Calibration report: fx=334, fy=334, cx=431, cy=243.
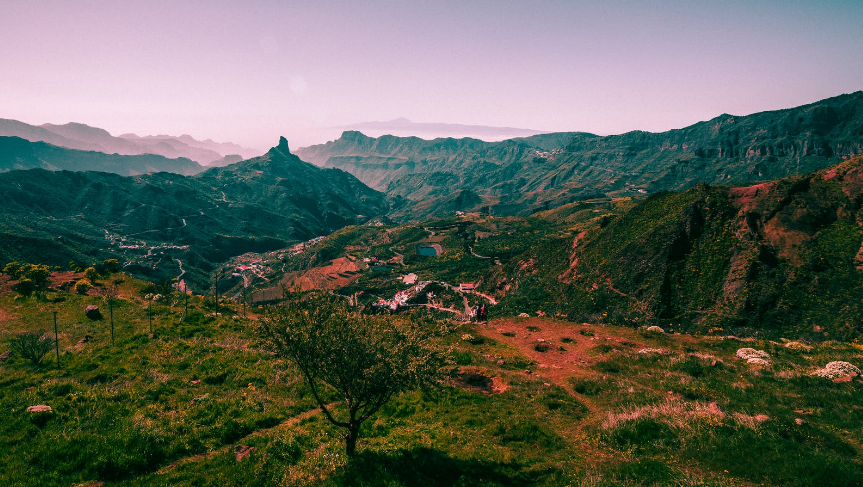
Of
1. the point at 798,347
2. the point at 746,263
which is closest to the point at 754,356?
the point at 798,347

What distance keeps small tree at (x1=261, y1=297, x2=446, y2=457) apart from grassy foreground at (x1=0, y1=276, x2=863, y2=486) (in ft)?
5.68

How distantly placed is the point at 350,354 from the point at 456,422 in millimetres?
10468

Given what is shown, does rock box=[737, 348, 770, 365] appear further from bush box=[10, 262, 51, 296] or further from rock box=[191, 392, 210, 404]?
bush box=[10, 262, 51, 296]

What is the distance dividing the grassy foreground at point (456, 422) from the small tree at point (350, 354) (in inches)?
68.2

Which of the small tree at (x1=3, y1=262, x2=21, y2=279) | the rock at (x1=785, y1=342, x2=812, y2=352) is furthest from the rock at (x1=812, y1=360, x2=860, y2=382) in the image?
the small tree at (x1=3, y1=262, x2=21, y2=279)

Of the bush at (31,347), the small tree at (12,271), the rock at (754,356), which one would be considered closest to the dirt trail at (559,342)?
the rock at (754,356)

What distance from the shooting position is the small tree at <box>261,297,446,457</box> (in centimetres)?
1628

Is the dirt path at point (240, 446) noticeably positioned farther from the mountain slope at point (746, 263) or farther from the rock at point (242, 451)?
the mountain slope at point (746, 263)

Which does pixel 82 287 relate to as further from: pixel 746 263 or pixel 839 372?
pixel 746 263

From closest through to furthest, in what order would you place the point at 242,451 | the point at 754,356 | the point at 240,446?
the point at 242,451, the point at 240,446, the point at 754,356

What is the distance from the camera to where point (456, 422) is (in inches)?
884

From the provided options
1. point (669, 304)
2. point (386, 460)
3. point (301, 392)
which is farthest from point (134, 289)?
point (669, 304)

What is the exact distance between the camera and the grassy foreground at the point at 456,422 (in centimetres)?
1569

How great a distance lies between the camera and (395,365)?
53.2 feet
